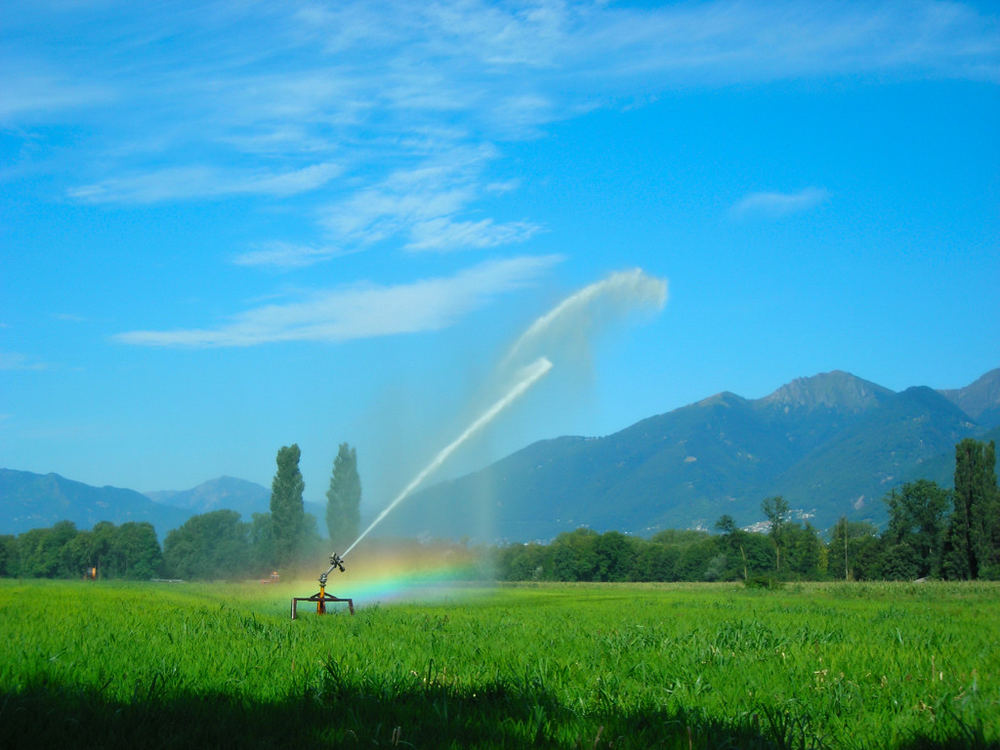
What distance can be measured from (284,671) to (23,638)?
527 centimetres

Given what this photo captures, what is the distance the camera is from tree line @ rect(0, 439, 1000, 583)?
84.3 m

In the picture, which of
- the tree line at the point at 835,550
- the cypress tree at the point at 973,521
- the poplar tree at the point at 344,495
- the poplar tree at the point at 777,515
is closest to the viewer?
the poplar tree at the point at 344,495

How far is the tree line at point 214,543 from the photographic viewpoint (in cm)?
7975

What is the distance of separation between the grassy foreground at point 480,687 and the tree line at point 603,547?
185 ft

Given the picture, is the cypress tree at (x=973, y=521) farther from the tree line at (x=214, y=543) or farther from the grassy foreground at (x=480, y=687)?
the grassy foreground at (x=480, y=687)

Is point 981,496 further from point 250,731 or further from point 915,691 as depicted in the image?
point 250,731

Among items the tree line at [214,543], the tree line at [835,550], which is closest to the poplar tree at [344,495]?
the tree line at [214,543]

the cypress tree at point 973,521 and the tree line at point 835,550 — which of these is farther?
the tree line at point 835,550

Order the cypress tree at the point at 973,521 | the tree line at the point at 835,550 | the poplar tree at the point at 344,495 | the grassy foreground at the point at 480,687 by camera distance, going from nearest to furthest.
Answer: the grassy foreground at the point at 480,687 → the poplar tree at the point at 344,495 → the cypress tree at the point at 973,521 → the tree line at the point at 835,550

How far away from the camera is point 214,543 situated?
119062 mm

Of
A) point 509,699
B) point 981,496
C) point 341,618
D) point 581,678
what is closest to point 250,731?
point 509,699

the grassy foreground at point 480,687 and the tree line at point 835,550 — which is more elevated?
the grassy foreground at point 480,687

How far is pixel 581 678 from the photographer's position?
37.1 ft

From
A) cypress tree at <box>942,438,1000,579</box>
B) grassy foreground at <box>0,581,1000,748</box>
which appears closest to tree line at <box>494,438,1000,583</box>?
cypress tree at <box>942,438,1000,579</box>
